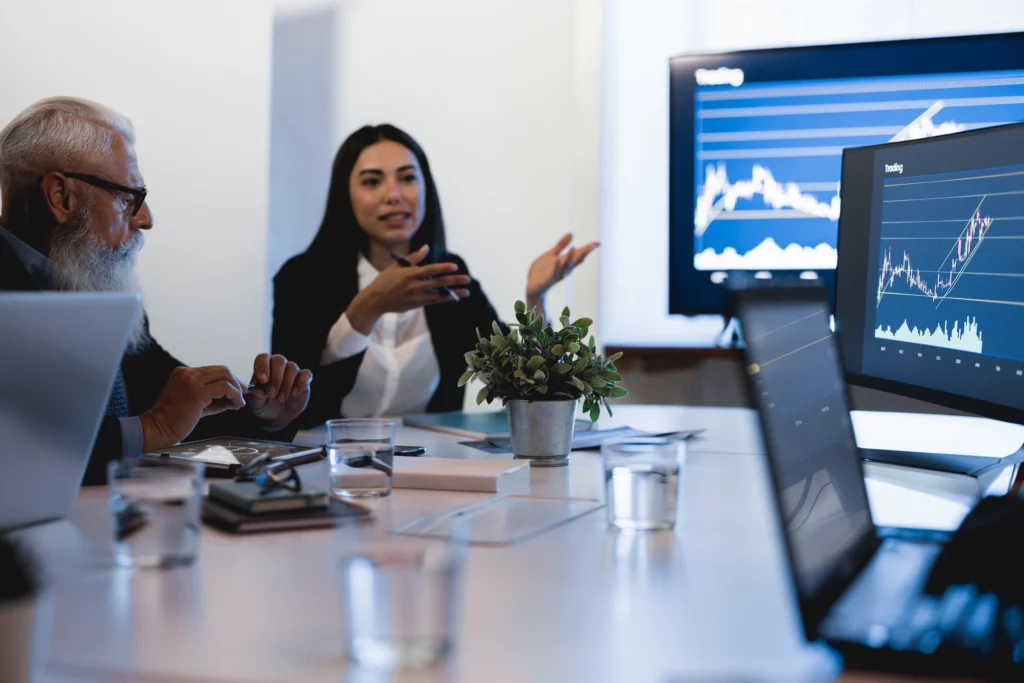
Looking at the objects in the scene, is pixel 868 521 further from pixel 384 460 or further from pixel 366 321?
pixel 366 321

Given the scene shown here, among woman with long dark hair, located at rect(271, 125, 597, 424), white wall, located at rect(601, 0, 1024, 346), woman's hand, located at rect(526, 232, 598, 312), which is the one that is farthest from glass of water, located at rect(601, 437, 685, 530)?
white wall, located at rect(601, 0, 1024, 346)

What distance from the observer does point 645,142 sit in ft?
11.4

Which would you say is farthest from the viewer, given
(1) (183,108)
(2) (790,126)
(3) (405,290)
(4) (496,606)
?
(1) (183,108)

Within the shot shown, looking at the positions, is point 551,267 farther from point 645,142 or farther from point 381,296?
point 645,142

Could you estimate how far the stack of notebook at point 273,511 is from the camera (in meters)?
1.00

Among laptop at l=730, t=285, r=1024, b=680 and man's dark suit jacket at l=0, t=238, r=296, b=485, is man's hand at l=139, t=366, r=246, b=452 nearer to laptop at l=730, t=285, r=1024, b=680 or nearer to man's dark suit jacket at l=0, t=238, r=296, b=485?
man's dark suit jacket at l=0, t=238, r=296, b=485

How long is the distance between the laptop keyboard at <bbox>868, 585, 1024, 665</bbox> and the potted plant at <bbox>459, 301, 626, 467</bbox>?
2.43 ft

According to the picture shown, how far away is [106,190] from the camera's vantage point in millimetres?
1782

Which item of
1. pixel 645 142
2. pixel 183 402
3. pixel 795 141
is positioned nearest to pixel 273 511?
pixel 183 402

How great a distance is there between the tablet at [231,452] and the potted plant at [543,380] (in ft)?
0.85

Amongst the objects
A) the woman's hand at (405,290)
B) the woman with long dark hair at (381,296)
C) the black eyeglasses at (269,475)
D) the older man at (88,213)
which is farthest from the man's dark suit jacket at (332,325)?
the black eyeglasses at (269,475)

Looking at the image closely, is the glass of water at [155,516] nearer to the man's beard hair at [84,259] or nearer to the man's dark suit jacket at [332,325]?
the man's beard hair at [84,259]

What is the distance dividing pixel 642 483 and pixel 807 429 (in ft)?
0.92

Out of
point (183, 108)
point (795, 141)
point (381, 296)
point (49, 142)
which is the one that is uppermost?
point (183, 108)
